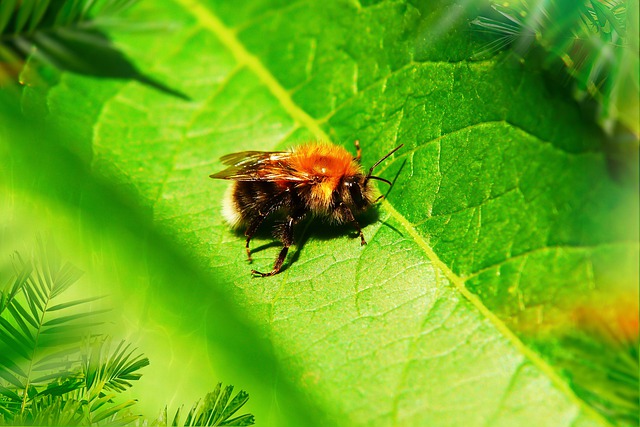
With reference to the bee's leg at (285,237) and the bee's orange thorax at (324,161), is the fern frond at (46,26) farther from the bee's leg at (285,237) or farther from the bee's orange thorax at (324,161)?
the bee's leg at (285,237)

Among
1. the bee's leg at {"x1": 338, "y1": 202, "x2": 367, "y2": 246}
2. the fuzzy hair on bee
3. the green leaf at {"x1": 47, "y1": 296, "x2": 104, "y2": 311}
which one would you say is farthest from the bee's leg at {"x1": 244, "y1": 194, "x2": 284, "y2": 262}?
the green leaf at {"x1": 47, "y1": 296, "x2": 104, "y2": 311}

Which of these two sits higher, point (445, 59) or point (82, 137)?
point (82, 137)

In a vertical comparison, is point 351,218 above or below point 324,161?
below

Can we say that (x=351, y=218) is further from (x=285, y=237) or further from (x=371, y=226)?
(x=285, y=237)

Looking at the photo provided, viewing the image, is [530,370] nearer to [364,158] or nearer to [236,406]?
[236,406]

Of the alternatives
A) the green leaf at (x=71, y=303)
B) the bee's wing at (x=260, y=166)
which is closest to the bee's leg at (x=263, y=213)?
the bee's wing at (x=260, y=166)

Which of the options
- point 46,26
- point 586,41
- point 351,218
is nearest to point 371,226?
point 351,218

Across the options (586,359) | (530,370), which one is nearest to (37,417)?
(530,370)
